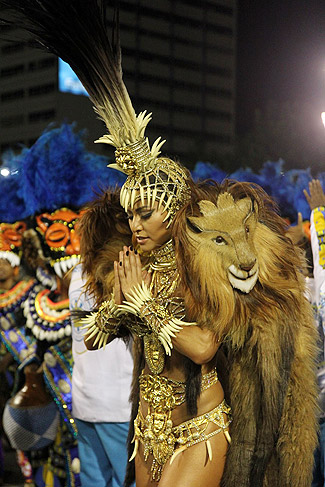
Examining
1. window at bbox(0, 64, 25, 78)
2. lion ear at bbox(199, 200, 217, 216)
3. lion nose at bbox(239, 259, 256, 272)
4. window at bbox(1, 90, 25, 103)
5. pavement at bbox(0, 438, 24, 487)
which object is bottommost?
pavement at bbox(0, 438, 24, 487)

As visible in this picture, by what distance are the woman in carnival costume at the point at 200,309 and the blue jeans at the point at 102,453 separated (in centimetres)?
131

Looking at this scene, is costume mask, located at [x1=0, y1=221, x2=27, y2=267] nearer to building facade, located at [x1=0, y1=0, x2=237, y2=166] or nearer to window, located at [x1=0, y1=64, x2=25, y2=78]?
building facade, located at [x1=0, y1=0, x2=237, y2=166]

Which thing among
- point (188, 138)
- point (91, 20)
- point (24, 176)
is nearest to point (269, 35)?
point (188, 138)

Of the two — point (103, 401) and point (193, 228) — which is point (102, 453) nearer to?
point (103, 401)

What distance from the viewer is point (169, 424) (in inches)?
100

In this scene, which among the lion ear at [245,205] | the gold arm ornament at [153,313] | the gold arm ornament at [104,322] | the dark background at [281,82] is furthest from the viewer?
the dark background at [281,82]

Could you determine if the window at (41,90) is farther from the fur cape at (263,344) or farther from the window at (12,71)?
the fur cape at (263,344)

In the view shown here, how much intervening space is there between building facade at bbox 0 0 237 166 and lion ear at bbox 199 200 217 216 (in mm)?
3209

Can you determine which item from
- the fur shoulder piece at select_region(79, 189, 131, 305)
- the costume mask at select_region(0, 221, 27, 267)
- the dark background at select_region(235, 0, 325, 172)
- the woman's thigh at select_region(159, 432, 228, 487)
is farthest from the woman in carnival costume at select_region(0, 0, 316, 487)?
the dark background at select_region(235, 0, 325, 172)

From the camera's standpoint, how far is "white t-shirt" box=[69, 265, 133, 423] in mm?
3928

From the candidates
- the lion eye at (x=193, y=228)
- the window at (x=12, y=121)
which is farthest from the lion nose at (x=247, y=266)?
the window at (x=12, y=121)

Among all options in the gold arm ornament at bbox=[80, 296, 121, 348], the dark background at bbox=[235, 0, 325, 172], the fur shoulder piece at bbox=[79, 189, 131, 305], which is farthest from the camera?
the dark background at bbox=[235, 0, 325, 172]

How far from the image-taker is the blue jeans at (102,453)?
155 inches

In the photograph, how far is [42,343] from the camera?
4.70 m
